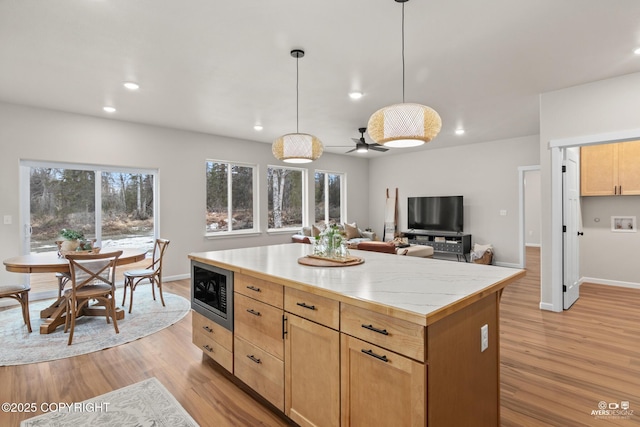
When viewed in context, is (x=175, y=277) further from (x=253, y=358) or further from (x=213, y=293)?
(x=253, y=358)

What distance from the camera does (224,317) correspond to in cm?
248

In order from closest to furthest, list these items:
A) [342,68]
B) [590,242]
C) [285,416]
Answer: [285,416] < [342,68] < [590,242]

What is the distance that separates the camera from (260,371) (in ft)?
6.97

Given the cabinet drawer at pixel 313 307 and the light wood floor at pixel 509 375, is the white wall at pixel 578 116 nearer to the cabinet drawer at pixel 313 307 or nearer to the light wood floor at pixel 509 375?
the light wood floor at pixel 509 375

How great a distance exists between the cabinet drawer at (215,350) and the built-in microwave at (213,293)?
0.62ft

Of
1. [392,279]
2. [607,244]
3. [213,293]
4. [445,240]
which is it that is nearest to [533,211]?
[445,240]

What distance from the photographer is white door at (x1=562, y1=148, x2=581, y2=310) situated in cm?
407

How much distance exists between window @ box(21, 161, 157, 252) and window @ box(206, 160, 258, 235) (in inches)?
44.1

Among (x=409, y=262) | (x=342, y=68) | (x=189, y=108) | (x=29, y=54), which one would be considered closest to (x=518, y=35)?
(x=342, y=68)

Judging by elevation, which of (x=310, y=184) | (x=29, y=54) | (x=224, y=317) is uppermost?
(x=29, y=54)

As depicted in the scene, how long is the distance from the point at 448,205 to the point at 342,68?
5394mm

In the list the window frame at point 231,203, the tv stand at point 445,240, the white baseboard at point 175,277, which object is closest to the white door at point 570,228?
the tv stand at point 445,240

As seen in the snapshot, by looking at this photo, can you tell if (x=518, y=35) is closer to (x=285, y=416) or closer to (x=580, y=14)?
(x=580, y=14)

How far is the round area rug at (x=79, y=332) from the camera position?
2.97m
